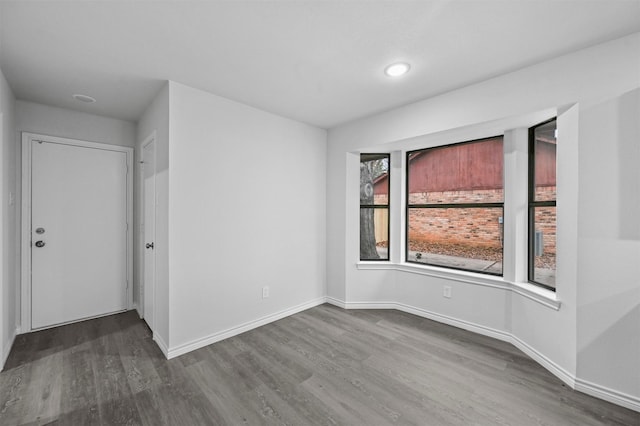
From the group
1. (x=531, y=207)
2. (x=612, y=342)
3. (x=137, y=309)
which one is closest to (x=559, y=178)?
(x=531, y=207)

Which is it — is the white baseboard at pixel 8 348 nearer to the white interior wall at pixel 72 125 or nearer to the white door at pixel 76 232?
the white door at pixel 76 232

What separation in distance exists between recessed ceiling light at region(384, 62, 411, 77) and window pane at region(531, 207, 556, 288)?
5.99 ft

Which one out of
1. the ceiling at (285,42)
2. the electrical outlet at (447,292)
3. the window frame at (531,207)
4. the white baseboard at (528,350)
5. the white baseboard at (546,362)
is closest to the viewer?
the ceiling at (285,42)

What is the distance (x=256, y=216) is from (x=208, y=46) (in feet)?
5.73

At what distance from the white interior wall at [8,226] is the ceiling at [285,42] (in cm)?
32

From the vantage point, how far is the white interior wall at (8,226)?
92.7 inches

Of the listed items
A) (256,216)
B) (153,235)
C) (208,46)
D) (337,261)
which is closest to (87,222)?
(153,235)

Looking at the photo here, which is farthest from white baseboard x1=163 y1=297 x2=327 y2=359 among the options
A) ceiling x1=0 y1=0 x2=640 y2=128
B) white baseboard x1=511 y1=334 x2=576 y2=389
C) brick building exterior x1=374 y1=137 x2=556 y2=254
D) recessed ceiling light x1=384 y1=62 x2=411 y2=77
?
recessed ceiling light x1=384 y1=62 x2=411 y2=77

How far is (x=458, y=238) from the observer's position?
3.34m

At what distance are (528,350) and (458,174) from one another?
6.31 feet

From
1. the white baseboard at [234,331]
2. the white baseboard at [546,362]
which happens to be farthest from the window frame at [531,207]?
the white baseboard at [234,331]

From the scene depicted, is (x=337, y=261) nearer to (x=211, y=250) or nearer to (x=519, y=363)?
(x=211, y=250)

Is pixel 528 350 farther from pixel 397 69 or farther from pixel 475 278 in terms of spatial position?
pixel 397 69

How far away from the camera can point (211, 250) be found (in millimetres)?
2818
